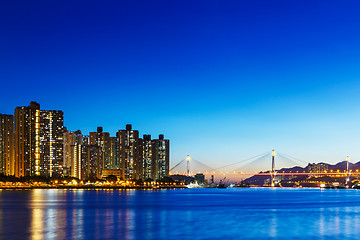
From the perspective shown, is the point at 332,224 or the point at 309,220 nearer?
the point at 332,224

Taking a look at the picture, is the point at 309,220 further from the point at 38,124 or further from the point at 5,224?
the point at 38,124

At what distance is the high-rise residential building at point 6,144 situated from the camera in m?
184

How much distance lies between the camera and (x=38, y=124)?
652ft

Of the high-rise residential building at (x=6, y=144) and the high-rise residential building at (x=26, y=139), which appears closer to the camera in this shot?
the high-rise residential building at (x=6, y=144)

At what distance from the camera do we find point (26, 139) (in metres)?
191

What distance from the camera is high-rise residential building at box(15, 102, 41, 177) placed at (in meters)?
190

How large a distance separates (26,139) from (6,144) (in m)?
8.71

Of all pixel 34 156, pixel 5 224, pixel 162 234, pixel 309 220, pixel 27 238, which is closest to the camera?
pixel 27 238

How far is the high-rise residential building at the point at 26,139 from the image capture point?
190 m

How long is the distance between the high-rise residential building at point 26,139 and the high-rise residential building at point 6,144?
6.11 ft

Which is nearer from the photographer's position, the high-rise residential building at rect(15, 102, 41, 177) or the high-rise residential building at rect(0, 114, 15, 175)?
the high-rise residential building at rect(0, 114, 15, 175)

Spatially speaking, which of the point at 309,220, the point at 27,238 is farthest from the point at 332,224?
the point at 27,238

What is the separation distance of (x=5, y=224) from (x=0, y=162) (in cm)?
15170

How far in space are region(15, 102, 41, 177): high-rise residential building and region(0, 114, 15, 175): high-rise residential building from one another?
186cm
